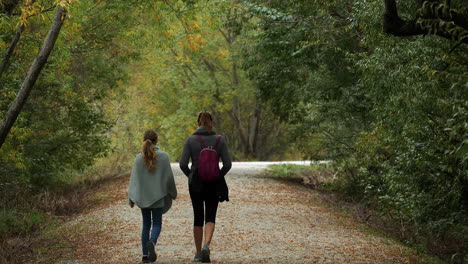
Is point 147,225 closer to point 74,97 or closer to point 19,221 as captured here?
point 19,221

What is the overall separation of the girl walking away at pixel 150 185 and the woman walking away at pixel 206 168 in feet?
1.14

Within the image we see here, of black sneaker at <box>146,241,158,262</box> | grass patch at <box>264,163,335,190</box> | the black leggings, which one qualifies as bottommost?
grass patch at <box>264,163,335,190</box>

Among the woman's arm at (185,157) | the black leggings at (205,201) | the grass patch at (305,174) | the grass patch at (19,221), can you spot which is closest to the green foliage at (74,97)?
the grass patch at (19,221)

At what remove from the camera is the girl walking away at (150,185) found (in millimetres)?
8758

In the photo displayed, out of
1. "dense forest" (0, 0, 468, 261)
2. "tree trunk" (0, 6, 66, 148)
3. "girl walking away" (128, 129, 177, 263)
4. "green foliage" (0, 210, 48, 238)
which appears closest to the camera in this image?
"girl walking away" (128, 129, 177, 263)

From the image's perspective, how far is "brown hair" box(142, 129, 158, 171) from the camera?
8.72 meters

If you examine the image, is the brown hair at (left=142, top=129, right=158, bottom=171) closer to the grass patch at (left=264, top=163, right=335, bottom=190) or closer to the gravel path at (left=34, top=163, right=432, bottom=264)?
the gravel path at (left=34, top=163, right=432, bottom=264)

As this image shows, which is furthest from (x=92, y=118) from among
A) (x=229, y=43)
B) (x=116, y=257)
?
(x=229, y=43)

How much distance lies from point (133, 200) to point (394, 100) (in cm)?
407

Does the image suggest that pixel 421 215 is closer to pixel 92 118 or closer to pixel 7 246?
pixel 7 246

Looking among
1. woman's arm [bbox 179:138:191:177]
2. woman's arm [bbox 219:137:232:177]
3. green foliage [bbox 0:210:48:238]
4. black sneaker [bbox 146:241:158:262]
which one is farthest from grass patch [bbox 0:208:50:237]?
woman's arm [bbox 219:137:232:177]

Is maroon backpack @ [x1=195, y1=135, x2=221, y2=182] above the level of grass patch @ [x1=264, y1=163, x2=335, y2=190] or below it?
above

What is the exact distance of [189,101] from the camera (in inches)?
1582

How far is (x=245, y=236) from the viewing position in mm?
11875
